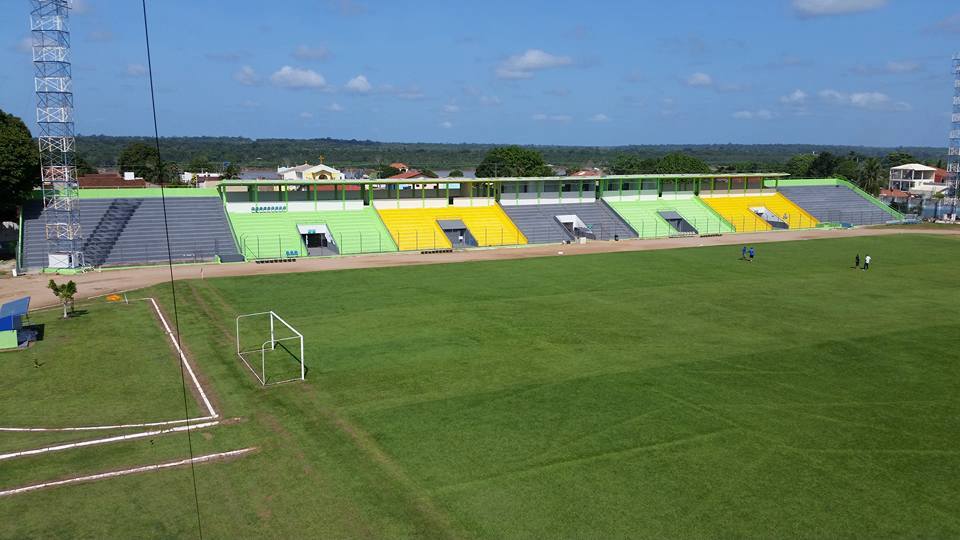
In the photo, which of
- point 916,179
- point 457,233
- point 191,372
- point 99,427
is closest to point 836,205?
point 457,233

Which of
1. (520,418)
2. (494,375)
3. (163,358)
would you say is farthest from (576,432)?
(163,358)

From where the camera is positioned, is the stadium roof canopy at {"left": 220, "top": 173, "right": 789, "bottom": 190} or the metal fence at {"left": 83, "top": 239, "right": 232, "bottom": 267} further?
the stadium roof canopy at {"left": 220, "top": 173, "right": 789, "bottom": 190}

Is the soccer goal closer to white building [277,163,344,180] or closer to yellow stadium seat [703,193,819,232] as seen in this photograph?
yellow stadium seat [703,193,819,232]

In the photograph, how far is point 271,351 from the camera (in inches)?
1091

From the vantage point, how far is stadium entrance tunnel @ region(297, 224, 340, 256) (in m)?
56.3

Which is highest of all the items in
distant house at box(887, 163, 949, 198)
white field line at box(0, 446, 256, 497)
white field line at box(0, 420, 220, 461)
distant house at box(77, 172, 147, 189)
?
distant house at box(77, 172, 147, 189)

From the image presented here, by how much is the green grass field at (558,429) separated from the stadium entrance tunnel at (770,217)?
4169 centimetres

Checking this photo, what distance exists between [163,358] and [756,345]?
2367 centimetres

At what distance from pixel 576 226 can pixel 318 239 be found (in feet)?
83.0

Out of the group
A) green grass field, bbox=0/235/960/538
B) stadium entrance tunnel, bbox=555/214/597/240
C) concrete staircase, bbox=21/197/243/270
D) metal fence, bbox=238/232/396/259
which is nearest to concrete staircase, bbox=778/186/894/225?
stadium entrance tunnel, bbox=555/214/597/240

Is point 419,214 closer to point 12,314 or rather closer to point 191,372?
point 12,314

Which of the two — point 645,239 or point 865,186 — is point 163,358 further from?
point 865,186

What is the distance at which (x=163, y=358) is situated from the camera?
2708cm

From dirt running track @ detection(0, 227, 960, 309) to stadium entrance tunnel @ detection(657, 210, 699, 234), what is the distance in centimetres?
389
